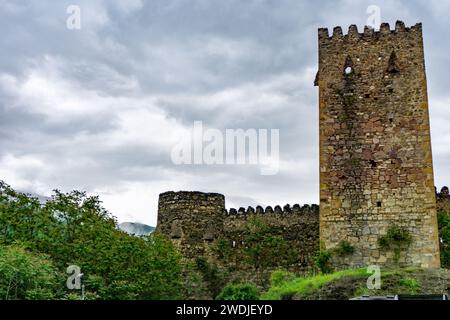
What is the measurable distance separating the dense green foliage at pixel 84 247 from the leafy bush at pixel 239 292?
6.25 ft

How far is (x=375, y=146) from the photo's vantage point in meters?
22.5

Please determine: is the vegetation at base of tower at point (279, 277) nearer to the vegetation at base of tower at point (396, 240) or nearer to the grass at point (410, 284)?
the vegetation at base of tower at point (396, 240)

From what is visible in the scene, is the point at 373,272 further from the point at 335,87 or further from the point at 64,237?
the point at 64,237

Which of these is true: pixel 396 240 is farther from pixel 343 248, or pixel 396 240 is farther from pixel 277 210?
pixel 277 210

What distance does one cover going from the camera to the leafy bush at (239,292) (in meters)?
24.9

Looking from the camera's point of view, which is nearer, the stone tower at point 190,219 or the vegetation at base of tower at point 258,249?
the vegetation at base of tower at point 258,249

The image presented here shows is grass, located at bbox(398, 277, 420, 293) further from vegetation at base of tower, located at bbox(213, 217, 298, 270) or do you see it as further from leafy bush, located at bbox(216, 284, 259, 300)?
vegetation at base of tower, located at bbox(213, 217, 298, 270)

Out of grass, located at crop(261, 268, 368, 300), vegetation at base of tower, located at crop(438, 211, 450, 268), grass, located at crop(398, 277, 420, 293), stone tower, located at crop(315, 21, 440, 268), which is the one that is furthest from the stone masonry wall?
grass, located at crop(398, 277, 420, 293)

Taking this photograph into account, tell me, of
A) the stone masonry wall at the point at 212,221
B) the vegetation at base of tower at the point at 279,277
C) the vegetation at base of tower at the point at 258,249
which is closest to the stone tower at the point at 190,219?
the stone masonry wall at the point at 212,221

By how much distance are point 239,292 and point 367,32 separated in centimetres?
1086

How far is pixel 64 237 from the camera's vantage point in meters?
23.5

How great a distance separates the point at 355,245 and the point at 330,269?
119 cm

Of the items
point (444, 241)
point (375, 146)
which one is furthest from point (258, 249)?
point (375, 146)

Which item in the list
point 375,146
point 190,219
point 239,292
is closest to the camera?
point 375,146
